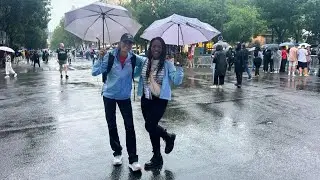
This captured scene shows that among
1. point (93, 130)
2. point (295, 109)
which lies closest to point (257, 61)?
point (295, 109)

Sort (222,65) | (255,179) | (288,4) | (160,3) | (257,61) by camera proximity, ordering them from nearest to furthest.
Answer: (255,179)
(222,65)
(257,61)
(288,4)
(160,3)

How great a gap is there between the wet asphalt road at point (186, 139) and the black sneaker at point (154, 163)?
15 centimetres

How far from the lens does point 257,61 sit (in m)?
22.4

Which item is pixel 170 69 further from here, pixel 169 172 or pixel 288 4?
pixel 288 4

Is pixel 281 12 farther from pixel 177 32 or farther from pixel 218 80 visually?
pixel 177 32

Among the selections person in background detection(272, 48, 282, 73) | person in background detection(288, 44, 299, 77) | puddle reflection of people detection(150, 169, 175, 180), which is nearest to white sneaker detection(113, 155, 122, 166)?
puddle reflection of people detection(150, 169, 175, 180)

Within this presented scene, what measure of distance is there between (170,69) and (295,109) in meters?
6.01

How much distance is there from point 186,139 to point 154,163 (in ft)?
5.56

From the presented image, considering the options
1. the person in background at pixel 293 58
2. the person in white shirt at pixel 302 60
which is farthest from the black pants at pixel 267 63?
the person in white shirt at pixel 302 60

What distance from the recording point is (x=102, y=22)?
7.49 meters

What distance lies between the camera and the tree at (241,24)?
3997cm

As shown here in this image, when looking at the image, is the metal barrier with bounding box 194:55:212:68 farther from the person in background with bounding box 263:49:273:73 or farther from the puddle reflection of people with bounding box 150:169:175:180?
the puddle reflection of people with bounding box 150:169:175:180

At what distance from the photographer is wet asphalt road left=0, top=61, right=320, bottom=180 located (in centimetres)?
557

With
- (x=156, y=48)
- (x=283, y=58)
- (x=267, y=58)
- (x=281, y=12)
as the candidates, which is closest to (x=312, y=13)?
(x=281, y=12)
